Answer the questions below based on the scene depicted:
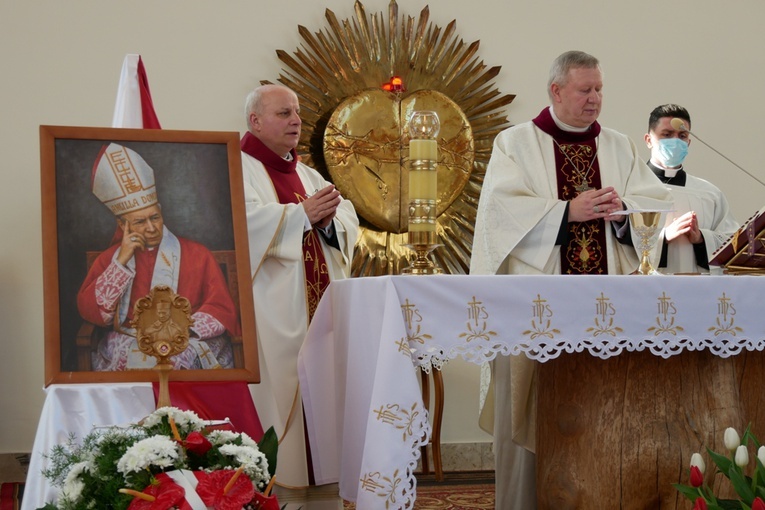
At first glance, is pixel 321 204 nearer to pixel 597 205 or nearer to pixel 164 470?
pixel 597 205

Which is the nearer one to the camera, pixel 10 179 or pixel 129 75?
pixel 129 75

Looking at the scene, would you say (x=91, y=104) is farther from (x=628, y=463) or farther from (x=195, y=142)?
(x=628, y=463)

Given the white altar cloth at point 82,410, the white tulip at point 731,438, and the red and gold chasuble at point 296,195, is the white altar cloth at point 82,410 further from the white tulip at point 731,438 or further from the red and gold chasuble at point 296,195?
the white tulip at point 731,438

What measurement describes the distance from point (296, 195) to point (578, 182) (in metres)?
1.32

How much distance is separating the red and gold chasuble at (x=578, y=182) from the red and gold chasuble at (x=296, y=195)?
44.3 inches

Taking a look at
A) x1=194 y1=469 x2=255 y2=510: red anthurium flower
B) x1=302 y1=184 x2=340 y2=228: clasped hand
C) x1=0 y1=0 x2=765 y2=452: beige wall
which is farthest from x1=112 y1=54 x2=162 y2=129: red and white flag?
x1=0 y1=0 x2=765 y2=452: beige wall

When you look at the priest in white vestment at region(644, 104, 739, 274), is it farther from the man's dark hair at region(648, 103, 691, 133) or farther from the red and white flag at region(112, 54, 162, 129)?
the red and white flag at region(112, 54, 162, 129)

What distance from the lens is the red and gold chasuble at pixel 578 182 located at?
4199mm

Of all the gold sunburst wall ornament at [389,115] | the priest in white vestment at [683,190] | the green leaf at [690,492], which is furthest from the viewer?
the gold sunburst wall ornament at [389,115]

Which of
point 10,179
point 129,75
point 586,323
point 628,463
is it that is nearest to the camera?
point 586,323

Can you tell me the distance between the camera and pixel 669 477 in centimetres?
309

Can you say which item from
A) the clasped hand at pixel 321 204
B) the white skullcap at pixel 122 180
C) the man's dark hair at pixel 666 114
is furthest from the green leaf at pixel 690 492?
the man's dark hair at pixel 666 114

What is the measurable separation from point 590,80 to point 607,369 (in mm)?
1620

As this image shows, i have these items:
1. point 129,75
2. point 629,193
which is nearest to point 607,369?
point 629,193
